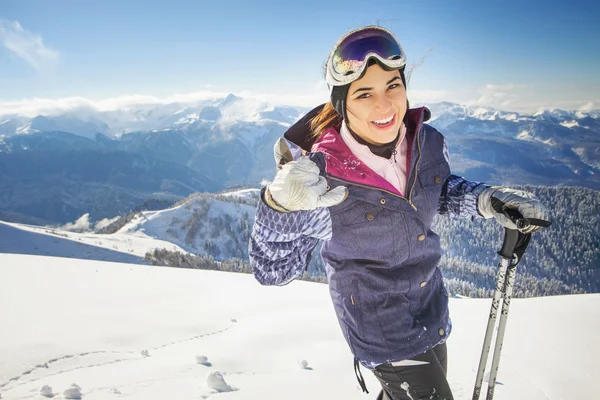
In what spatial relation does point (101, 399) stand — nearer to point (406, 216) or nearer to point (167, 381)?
point (167, 381)

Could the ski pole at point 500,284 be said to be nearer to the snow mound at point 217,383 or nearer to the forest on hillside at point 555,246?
the snow mound at point 217,383

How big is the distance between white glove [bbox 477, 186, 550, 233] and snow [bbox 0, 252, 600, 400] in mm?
2607

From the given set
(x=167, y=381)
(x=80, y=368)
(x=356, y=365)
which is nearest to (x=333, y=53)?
(x=356, y=365)

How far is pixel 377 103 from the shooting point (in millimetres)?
2244

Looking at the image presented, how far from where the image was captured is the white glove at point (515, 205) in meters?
2.33

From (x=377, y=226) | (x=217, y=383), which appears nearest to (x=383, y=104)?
(x=377, y=226)

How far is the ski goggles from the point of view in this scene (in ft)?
7.61

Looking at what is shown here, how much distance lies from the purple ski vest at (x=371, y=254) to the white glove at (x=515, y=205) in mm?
442

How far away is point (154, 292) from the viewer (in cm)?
886

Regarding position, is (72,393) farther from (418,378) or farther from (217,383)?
(418,378)

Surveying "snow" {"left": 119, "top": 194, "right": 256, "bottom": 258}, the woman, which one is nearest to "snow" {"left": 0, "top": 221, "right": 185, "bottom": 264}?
"snow" {"left": 119, "top": 194, "right": 256, "bottom": 258}

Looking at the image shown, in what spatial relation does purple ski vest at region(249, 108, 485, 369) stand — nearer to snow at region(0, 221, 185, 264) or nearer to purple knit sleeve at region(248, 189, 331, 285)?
purple knit sleeve at region(248, 189, 331, 285)

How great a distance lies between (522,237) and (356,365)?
1.61 meters

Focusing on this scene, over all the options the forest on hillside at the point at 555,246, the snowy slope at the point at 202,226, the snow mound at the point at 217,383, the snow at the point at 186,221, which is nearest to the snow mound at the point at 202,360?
the snow mound at the point at 217,383
